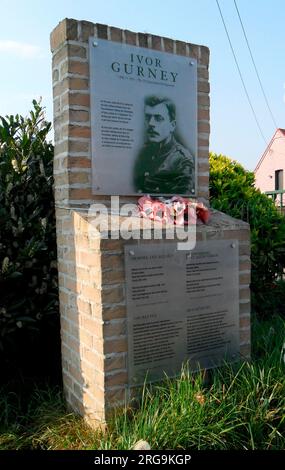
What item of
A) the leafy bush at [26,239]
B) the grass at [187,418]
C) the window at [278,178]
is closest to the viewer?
the grass at [187,418]

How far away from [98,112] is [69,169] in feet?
1.33

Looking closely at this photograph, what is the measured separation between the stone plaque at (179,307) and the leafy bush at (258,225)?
1.66 m

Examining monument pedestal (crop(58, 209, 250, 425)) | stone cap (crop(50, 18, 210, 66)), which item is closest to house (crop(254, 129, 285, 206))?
stone cap (crop(50, 18, 210, 66))

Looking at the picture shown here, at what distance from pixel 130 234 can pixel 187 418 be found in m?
1.00

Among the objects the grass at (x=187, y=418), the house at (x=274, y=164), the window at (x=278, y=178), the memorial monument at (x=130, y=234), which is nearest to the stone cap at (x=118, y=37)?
the memorial monument at (x=130, y=234)

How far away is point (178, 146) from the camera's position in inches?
111

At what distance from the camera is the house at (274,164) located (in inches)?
881

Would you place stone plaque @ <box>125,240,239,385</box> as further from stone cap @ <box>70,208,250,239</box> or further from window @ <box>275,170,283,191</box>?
window @ <box>275,170,283,191</box>

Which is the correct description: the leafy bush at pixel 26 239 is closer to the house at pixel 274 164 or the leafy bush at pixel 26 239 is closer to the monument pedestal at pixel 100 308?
the monument pedestal at pixel 100 308

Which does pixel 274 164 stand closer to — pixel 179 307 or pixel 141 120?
pixel 141 120

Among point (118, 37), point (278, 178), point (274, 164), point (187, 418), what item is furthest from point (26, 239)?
point (274, 164)
